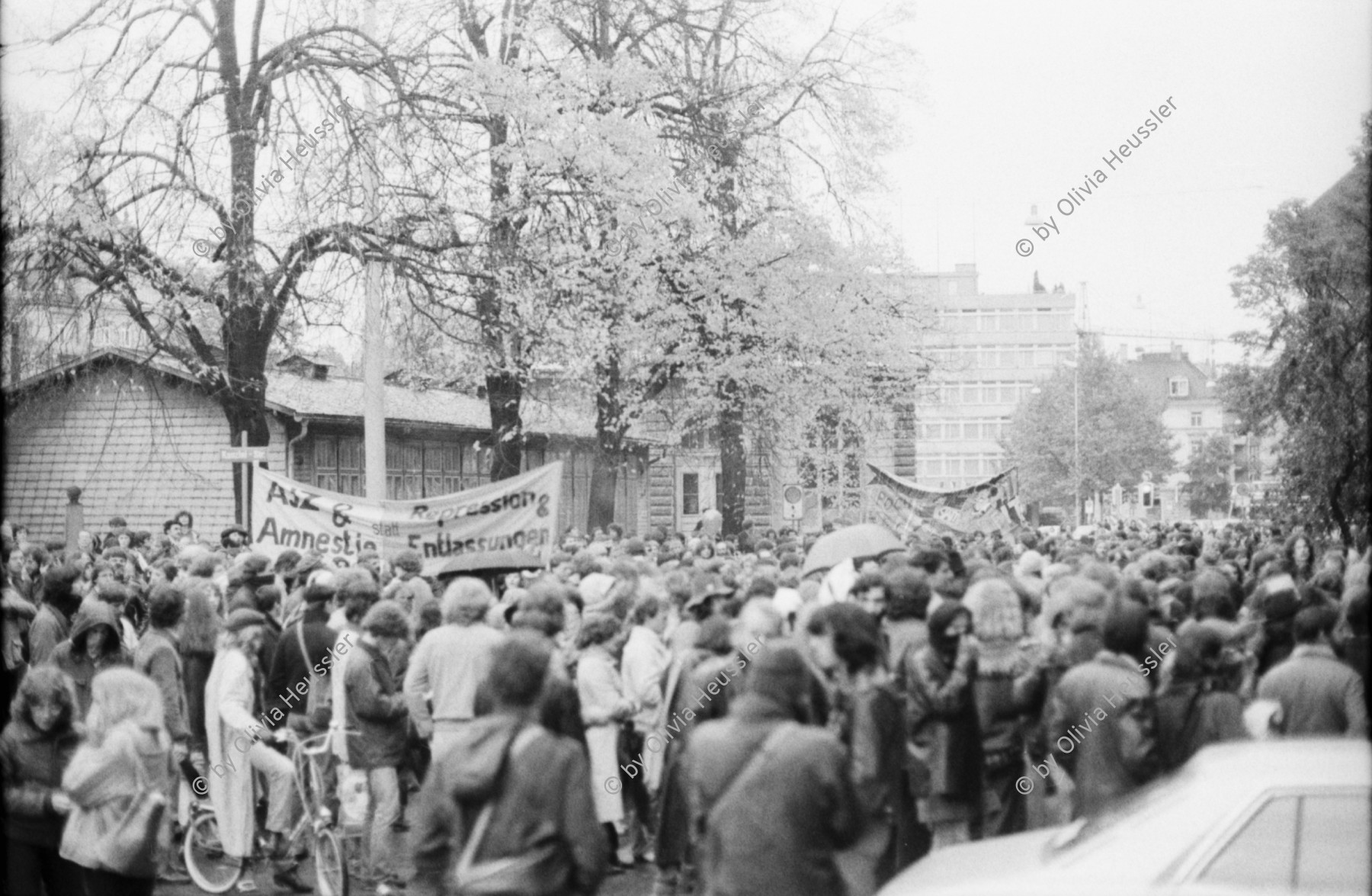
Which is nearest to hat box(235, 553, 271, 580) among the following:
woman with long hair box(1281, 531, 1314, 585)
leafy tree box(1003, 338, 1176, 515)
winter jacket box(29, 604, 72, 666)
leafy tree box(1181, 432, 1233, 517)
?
winter jacket box(29, 604, 72, 666)

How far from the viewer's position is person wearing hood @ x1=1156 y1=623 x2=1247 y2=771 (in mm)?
8125

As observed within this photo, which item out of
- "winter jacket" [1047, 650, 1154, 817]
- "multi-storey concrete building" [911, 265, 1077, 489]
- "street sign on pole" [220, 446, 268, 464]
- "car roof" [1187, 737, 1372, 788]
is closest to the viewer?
"car roof" [1187, 737, 1372, 788]

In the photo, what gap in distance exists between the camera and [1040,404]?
3639 inches

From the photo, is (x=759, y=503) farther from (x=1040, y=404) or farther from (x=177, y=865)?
(x=1040, y=404)

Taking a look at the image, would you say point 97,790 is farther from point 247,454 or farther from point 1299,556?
point 247,454

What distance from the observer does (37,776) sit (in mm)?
7867

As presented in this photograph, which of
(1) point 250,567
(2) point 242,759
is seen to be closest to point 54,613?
(1) point 250,567

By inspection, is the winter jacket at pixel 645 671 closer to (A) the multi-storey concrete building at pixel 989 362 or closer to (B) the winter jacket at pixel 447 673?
(B) the winter jacket at pixel 447 673

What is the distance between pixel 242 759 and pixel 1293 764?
6.98 m

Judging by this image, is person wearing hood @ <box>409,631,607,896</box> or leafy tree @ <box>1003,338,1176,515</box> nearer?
person wearing hood @ <box>409,631,607,896</box>

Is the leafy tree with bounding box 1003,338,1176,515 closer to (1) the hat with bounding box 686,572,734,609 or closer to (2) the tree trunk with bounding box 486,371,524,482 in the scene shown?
(2) the tree trunk with bounding box 486,371,524,482

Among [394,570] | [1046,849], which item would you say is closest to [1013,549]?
[394,570]

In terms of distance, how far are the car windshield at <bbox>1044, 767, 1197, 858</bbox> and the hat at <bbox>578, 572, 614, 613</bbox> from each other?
6.28 metres

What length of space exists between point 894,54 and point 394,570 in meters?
21.9
